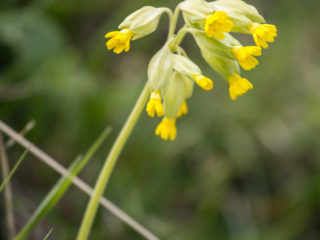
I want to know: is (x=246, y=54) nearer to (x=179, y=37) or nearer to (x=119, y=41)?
(x=179, y=37)

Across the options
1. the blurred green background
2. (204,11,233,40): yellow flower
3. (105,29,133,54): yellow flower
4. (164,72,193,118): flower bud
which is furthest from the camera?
the blurred green background

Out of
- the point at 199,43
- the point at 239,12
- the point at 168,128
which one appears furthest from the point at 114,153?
the point at 239,12

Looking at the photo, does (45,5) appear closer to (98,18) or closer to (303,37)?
(98,18)

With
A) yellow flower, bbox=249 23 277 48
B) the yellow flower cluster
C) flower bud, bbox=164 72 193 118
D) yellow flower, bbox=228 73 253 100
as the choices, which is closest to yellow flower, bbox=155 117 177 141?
flower bud, bbox=164 72 193 118

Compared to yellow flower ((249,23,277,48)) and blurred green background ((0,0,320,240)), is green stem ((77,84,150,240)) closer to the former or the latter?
yellow flower ((249,23,277,48))

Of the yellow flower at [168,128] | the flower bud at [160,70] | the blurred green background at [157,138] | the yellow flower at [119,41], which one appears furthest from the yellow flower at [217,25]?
the blurred green background at [157,138]

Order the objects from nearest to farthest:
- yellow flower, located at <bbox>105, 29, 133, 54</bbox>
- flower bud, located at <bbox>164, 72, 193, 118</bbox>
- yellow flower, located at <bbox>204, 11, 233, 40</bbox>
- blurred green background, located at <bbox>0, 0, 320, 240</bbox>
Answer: yellow flower, located at <bbox>204, 11, 233, 40</bbox>
yellow flower, located at <bbox>105, 29, 133, 54</bbox>
flower bud, located at <bbox>164, 72, 193, 118</bbox>
blurred green background, located at <bbox>0, 0, 320, 240</bbox>

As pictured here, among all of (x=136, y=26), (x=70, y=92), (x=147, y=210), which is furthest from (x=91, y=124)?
(x=136, y=26)
